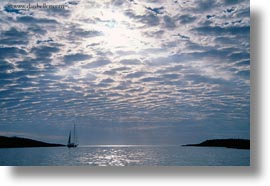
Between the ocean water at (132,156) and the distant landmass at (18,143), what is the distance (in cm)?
5

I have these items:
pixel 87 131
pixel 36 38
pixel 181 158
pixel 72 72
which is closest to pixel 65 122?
pixel 87 131

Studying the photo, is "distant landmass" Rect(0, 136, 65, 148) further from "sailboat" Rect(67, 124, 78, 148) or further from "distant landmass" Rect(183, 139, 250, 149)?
"distant landmass" Rect(183, 139, 250, 149)

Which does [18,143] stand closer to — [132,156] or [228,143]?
[132,156]

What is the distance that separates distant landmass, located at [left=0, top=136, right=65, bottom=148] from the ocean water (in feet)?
0.16

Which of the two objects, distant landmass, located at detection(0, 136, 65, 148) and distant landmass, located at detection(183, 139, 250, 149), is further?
distant landmass, located at detection(0, 136, 65, 148)

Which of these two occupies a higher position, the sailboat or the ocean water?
the sailboat

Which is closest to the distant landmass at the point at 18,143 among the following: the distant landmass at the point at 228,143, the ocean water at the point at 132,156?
the ocean water at the point at 132,156

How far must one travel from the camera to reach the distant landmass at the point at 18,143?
4.85m

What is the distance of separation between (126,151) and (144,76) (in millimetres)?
938

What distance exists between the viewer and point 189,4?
Answer: 195 inches

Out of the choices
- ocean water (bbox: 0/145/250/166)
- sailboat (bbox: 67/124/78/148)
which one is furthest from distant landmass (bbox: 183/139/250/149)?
sailboat (bbox: 67/124/78/148)

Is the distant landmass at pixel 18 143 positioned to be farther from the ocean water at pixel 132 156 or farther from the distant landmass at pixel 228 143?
the distant landmass at pixel 228 143

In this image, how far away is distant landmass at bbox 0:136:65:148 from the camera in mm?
4852

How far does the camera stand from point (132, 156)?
15.2 ft
